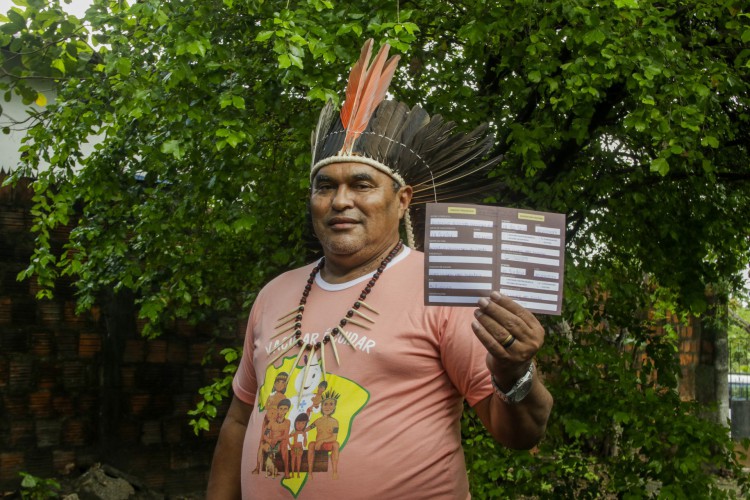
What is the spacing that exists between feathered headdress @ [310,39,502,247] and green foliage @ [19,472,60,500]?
3858 mm

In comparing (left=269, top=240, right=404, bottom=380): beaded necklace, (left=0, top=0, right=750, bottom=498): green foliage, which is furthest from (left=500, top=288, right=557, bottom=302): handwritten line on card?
(left=0, top=0, right=750, bottom=498): green foliage

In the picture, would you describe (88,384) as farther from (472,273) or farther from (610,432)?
(472,273)

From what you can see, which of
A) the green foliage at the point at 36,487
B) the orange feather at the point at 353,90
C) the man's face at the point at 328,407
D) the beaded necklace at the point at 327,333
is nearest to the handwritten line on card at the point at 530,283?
the beaded necklace at the point at 327,333

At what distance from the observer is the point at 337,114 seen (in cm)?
293

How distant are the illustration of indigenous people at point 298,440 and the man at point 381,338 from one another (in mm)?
24

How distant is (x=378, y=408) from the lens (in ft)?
7.07

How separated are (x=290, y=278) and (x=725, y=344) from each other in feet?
25.4

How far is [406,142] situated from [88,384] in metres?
4.27

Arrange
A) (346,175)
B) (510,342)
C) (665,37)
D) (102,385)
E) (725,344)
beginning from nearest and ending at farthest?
(510,342) → (346,175) → (665,37) → (102,385) → (725,344)

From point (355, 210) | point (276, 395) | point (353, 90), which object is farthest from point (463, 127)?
point (276, 395)

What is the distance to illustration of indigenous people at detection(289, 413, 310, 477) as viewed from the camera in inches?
85.4

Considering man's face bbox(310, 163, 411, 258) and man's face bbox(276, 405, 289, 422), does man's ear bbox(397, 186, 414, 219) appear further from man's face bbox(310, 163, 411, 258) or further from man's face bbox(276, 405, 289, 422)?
man's face bbox(276, 405, 289, 422)

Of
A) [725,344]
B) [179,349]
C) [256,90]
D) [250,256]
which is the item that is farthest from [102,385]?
[725,344]

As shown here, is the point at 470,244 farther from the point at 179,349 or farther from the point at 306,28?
the point at 179,349
